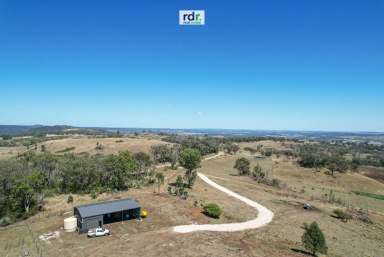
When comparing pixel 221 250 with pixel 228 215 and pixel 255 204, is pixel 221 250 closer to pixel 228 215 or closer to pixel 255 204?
pixel 228 215

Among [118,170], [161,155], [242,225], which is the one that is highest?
[118,170]

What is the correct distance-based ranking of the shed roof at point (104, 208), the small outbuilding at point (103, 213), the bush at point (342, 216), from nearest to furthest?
the small outbuilding at point (103, 213)
the shed roof at point (104, 208)
the bush at point (342, 216)

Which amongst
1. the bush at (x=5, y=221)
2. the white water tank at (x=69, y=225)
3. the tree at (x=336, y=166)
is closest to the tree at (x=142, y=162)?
the bush at (x=5, y=221)

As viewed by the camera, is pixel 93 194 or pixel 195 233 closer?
pixel 195 233

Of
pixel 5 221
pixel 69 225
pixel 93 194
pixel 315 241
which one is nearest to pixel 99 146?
pixel 93 194

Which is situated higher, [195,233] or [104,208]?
[104,208]

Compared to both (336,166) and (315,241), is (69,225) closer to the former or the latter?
(315,241)

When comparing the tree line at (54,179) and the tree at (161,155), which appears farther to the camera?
the tree at (161,155)

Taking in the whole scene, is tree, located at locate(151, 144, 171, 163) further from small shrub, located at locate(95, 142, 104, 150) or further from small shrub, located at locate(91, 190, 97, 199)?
small shrub, located at locate(91, 190, 97, 199)

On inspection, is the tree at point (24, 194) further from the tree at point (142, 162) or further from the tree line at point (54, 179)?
the tree at point (142, 162)

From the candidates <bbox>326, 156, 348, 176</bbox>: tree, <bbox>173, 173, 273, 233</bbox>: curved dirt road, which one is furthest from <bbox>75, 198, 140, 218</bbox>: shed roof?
<bbox>326, 156, 348, 176</bbox>: tree
